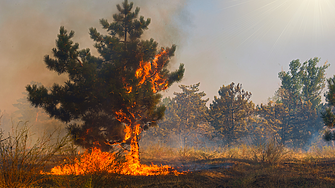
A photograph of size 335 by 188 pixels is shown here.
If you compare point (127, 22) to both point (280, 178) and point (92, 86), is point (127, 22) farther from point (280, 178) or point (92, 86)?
point (280, 178)

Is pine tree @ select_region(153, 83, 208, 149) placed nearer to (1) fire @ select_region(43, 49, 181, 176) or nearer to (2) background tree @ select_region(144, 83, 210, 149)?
(2) background tree @ select_region(144, 83, 210, 149)

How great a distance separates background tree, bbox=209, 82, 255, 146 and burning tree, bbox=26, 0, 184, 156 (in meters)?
14.5

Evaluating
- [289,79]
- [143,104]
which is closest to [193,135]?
[289,79]

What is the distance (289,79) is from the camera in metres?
30.6

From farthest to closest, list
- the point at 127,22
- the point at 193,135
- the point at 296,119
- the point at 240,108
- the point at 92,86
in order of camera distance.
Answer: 1. the point at 193,135
2. the point at 296,119
3. the point at 240,108
4. the point at 127,22
5. the point at 92,86

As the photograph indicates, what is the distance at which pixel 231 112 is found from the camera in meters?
26.6

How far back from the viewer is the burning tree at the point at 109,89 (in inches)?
464

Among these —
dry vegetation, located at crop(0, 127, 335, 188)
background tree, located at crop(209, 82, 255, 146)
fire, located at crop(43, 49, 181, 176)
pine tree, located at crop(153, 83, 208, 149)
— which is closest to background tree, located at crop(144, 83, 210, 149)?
pine tree, located at crop(153, 83, 208, 149)

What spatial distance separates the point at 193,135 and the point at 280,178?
3063 cm

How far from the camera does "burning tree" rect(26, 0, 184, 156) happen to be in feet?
38.7

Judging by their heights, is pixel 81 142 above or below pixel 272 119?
below

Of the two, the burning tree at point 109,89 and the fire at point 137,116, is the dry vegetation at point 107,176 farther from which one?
the burning tree at point 109,89

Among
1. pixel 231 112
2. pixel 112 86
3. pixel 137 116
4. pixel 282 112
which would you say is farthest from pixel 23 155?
pixel 282 112

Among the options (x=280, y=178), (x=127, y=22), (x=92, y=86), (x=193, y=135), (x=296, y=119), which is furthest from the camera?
(x=193, y=135)
